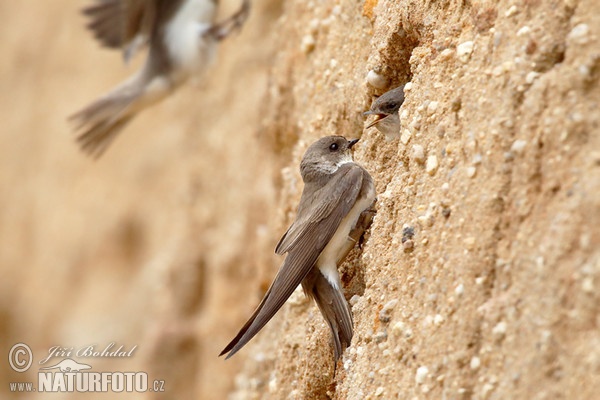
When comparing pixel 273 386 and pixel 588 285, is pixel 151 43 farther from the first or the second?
pixel 588 285

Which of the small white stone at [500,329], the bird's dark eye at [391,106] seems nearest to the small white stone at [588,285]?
the small white stone at [500,329]

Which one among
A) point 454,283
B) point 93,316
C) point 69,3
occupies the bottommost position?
point 93,316

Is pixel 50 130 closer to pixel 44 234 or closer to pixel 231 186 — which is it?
pixel 44 234

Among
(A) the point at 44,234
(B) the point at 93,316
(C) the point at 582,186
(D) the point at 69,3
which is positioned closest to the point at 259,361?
(C) the point at 582,186

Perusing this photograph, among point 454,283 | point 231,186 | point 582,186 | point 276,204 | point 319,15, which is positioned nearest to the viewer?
point 582,186

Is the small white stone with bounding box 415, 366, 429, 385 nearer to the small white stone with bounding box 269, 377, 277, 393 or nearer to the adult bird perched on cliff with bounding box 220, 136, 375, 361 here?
the adult bird perched on cliff with bounding box 220, 136, 375, 361

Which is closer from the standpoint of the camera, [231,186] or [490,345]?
[490,345]

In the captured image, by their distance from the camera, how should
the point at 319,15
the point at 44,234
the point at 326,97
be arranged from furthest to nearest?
the point at 44,234 < the point at 319,15 < the point at 326,97

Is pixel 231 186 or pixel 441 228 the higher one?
pixel 441 228
